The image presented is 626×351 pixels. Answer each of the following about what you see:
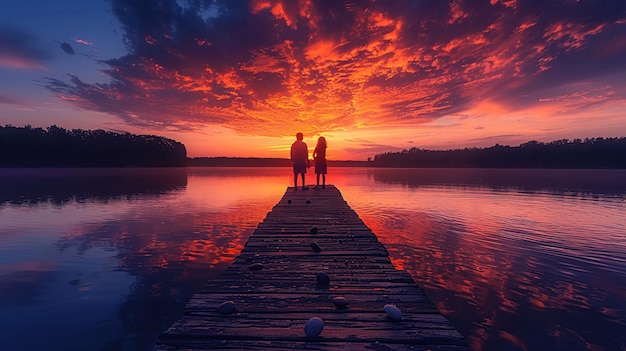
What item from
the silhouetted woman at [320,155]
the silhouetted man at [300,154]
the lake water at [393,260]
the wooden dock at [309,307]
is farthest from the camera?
the silhouetted woman at [320,155]

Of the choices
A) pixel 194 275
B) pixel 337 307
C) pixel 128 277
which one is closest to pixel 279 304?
pixel 337 307

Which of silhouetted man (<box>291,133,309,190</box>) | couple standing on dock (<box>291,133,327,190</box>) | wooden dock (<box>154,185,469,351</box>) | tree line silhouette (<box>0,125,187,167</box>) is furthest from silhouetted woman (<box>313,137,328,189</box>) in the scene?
tree line silhouette (<box>0,125,187,167</box>)

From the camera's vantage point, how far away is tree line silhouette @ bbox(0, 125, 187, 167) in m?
108

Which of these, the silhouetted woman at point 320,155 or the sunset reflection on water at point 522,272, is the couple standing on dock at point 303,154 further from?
the sunset reflection on water at point 522,272

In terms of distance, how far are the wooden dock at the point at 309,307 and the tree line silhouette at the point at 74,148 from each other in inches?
5674

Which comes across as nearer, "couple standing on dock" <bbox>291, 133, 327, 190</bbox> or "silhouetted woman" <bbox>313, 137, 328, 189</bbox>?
"couple standing on dock" <bbox>291, 133, 327, 190</bbox>

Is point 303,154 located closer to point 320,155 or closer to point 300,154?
point 300,154

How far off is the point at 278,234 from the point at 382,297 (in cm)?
475

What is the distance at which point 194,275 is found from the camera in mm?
9914

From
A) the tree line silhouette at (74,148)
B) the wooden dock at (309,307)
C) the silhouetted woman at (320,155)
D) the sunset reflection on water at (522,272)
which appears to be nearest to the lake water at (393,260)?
the sunset reflection on water at (522,272)

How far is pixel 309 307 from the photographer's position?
4.31 metres

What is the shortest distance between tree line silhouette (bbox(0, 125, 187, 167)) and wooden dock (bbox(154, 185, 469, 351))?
473 ft

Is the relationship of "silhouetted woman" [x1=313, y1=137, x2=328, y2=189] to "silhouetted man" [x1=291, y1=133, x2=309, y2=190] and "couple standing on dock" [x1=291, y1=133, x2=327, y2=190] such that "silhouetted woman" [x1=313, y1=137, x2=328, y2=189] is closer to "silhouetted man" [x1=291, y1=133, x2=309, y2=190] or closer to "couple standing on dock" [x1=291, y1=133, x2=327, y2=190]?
"couple standing on dock" [x1=291, y1=133, x2=327, y2=190]

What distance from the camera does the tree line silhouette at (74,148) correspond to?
355 ft
